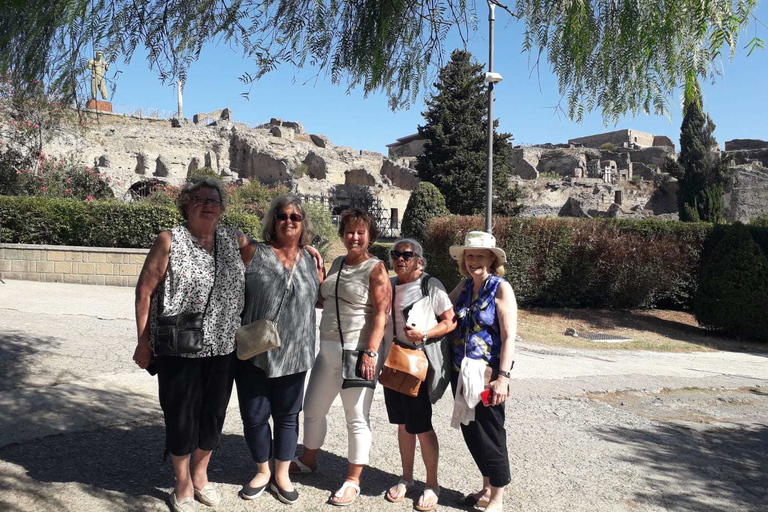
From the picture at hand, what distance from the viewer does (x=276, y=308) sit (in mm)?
3262

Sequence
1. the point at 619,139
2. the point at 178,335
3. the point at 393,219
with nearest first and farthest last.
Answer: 1. the point at 178,335
2. the point at 393,219
3. the point at 619,139

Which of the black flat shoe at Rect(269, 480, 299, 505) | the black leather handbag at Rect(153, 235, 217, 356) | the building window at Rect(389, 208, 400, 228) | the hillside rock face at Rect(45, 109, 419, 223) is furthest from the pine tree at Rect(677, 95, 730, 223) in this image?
the black leather handbag at Rect(153, 235, 217, 356)

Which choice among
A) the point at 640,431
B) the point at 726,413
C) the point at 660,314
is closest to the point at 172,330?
the point at 640,431

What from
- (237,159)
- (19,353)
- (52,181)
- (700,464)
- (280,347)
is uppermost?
(237,159)

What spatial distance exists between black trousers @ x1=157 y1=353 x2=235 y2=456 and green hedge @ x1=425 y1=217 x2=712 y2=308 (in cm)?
1135

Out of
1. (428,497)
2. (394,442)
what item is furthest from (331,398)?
(394,442)

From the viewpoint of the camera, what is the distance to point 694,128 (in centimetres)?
3597

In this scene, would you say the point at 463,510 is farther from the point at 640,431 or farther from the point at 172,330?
the point at 640,431

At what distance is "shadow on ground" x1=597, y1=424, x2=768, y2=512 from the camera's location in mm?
3670

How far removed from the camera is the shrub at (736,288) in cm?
1213

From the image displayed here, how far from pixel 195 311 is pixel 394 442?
208 cm

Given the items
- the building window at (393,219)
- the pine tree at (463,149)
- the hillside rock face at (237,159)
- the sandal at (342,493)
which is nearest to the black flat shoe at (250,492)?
the sandal at (342,493)

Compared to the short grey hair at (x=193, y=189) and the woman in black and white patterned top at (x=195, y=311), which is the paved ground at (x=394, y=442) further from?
the short grey hair at (x=193, y=189)

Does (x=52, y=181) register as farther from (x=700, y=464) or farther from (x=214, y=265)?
(x=700, y=464)
